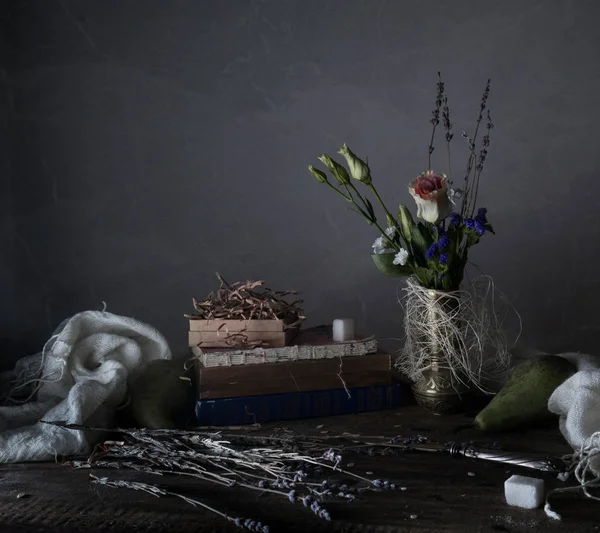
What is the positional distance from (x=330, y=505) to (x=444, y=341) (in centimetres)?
43

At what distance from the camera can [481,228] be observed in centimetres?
110

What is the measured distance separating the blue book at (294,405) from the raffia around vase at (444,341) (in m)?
0.07

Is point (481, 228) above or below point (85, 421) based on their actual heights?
above

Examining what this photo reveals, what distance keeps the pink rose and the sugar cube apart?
0.45 metres

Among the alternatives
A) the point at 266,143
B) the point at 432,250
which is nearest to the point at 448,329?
the point at 432,250

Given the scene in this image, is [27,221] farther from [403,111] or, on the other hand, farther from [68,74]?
[403,111]

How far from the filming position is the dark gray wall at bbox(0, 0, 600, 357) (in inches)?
65.8

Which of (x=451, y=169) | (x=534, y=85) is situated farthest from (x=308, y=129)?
(x=534, y=85)

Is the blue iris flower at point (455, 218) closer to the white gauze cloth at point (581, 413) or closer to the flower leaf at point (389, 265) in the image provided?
the flower leaf at point (389, 265)

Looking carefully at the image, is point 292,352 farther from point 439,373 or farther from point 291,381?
point 439,373

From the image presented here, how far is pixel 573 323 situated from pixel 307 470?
3.56 feet

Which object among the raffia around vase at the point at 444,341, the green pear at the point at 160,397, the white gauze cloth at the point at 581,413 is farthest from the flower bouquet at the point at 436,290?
the green pear at the point at 160,397

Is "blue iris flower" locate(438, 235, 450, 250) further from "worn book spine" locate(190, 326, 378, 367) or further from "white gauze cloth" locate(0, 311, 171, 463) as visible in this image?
"white gauze cloth" locate(0, 311, 171, 463)

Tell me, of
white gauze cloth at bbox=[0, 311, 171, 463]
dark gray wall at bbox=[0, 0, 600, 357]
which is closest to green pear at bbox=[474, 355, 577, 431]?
white gauze cloth at bbox=[0, 311, 171, 463]
